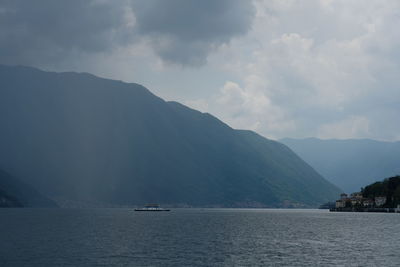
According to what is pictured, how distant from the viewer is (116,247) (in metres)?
92.4

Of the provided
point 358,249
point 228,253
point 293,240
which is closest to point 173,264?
point 228,253

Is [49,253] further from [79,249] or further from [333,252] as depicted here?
[333,252]

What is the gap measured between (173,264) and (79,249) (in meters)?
24.9

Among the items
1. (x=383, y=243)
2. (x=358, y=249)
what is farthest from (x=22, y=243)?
(x=383, y=243)

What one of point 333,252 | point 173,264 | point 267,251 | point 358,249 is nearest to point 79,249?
point 173,264

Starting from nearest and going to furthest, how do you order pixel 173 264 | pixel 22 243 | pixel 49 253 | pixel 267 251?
1. pixel 173 264
2. pixel 49 253
3. pixel 267 251
4. pixel 22 243

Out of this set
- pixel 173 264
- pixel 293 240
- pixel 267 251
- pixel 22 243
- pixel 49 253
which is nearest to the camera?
pixel 173 264

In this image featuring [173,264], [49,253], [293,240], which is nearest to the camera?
[173,264]

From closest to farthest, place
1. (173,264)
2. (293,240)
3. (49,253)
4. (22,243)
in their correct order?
(173,264), (49,253), (22,243), (293,240)

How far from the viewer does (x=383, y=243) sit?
103m

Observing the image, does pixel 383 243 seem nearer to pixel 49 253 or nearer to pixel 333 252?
pixel 333 252

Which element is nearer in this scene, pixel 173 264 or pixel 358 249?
pixel 173 264

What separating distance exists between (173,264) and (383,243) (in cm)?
5283

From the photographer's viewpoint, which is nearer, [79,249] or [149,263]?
[149,263]
